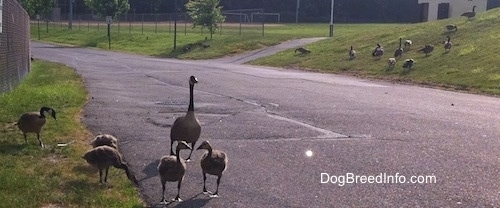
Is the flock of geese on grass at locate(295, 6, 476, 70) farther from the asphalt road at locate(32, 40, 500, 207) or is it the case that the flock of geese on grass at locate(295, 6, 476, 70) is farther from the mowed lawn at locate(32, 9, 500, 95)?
the asphalt road at locate(32, 40, 500, 207)

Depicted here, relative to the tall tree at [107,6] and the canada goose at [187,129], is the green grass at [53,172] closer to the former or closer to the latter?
the canada goose at [187,129]

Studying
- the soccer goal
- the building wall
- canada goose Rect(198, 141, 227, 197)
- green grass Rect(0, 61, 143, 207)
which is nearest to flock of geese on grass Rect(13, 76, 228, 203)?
canada goose Rect(198, 141, 227, 197)

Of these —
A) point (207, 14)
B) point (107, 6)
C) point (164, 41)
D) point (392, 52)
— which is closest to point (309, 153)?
point (392, 52)

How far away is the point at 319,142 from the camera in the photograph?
11266 mm

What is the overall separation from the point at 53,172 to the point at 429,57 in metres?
29.1

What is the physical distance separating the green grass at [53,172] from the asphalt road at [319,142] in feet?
1.28

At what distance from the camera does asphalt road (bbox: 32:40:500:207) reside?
7.69 meters

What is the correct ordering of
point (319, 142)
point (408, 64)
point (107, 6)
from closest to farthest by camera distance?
point (319, 142), point (408, 64), point (107, 6)

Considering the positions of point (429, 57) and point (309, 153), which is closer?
point (309, 153)

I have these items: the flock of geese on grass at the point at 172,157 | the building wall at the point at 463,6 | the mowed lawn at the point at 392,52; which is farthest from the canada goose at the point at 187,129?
the building wall at the point at 463,6

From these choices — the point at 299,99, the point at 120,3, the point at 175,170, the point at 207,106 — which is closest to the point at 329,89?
the point at 299,99

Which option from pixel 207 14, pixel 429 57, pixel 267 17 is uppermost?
pixel 207 14

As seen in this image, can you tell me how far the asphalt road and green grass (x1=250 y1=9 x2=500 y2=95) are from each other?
713cm

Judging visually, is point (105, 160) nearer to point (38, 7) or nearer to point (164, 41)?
point (164, 41)
